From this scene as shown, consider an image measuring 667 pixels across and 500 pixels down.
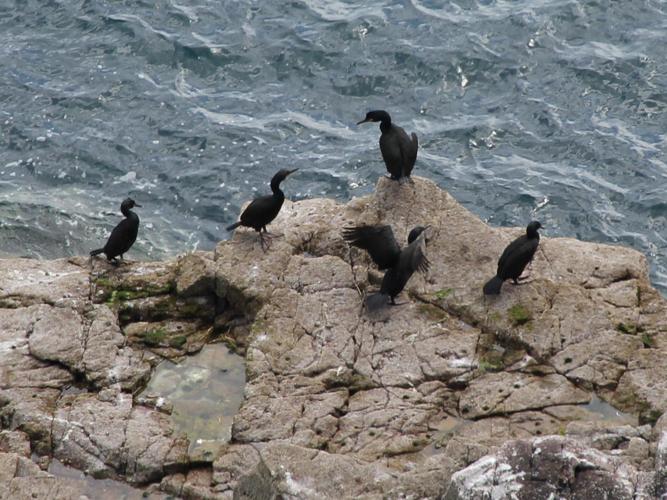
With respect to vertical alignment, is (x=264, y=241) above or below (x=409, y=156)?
below

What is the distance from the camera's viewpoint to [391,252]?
13.5m

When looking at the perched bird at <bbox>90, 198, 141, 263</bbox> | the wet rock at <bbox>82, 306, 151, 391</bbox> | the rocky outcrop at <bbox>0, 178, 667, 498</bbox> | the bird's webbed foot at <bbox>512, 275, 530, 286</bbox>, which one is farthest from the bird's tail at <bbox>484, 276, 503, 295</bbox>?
the perched bird at <bbox>90, 198, 141, 263</bbox>

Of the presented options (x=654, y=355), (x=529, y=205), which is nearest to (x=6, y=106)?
(x=529, y=205)

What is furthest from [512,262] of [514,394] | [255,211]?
[255,211]

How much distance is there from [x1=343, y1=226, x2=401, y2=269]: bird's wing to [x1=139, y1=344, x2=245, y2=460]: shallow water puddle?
6.45ft

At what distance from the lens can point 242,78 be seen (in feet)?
79.0

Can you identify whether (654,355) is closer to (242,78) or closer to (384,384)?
(384,384)

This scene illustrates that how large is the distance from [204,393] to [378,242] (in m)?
2.69

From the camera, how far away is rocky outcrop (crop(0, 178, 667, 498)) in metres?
11.4

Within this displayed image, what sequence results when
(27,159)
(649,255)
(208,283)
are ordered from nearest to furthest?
(208,283)
(649,255)
(27,159)

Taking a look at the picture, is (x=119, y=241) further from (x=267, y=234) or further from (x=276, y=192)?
(x=276, y=192)

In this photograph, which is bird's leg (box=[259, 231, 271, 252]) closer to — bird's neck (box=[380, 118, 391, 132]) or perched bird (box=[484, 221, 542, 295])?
bird's neck (box=[380, 118, 391, 132])

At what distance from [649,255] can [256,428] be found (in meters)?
10.2

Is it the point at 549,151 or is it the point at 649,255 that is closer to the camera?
the point at 649,255
